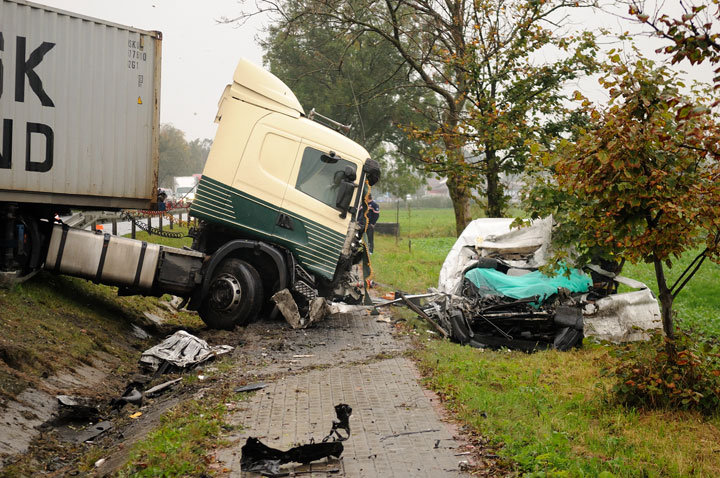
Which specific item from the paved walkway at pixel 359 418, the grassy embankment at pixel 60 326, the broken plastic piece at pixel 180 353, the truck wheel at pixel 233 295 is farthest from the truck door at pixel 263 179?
the grassy embankment at pixel 60 326

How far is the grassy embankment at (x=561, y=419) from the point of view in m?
4.68

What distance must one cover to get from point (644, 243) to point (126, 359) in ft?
21.3

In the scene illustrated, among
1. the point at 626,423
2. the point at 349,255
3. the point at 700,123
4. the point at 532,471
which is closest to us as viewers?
the point at 532,471

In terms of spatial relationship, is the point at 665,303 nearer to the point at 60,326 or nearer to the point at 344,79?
the point at 60,326

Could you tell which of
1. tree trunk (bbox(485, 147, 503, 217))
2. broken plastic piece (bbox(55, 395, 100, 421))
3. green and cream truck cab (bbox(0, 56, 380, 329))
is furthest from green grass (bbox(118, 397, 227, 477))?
tree trunk (bbox(485, 147, 503, 217))

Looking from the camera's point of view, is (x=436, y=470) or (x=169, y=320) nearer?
(x=436, y=470)

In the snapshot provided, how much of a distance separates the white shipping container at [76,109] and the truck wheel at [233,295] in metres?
1.75

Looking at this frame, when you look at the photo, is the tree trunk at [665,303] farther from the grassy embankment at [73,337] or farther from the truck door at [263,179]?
the truck door at [263,179]

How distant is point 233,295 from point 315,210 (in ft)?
5.76

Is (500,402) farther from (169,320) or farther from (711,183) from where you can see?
(169,320)

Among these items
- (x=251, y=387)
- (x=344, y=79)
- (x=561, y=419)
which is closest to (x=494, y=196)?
(x=251, y=387)

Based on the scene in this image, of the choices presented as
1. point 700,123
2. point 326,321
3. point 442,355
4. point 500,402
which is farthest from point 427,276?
point 700,123

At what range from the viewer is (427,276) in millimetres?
17578

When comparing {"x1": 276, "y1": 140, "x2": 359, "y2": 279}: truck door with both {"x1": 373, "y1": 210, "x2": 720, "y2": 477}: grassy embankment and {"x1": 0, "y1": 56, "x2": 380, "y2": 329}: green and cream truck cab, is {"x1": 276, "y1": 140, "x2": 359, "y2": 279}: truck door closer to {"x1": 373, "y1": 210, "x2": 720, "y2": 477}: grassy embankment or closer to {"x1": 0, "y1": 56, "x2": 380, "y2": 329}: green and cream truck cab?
{"x1": 0, "y1": 56, "x2": 380, "y2": 329}: green and cream truck cab
